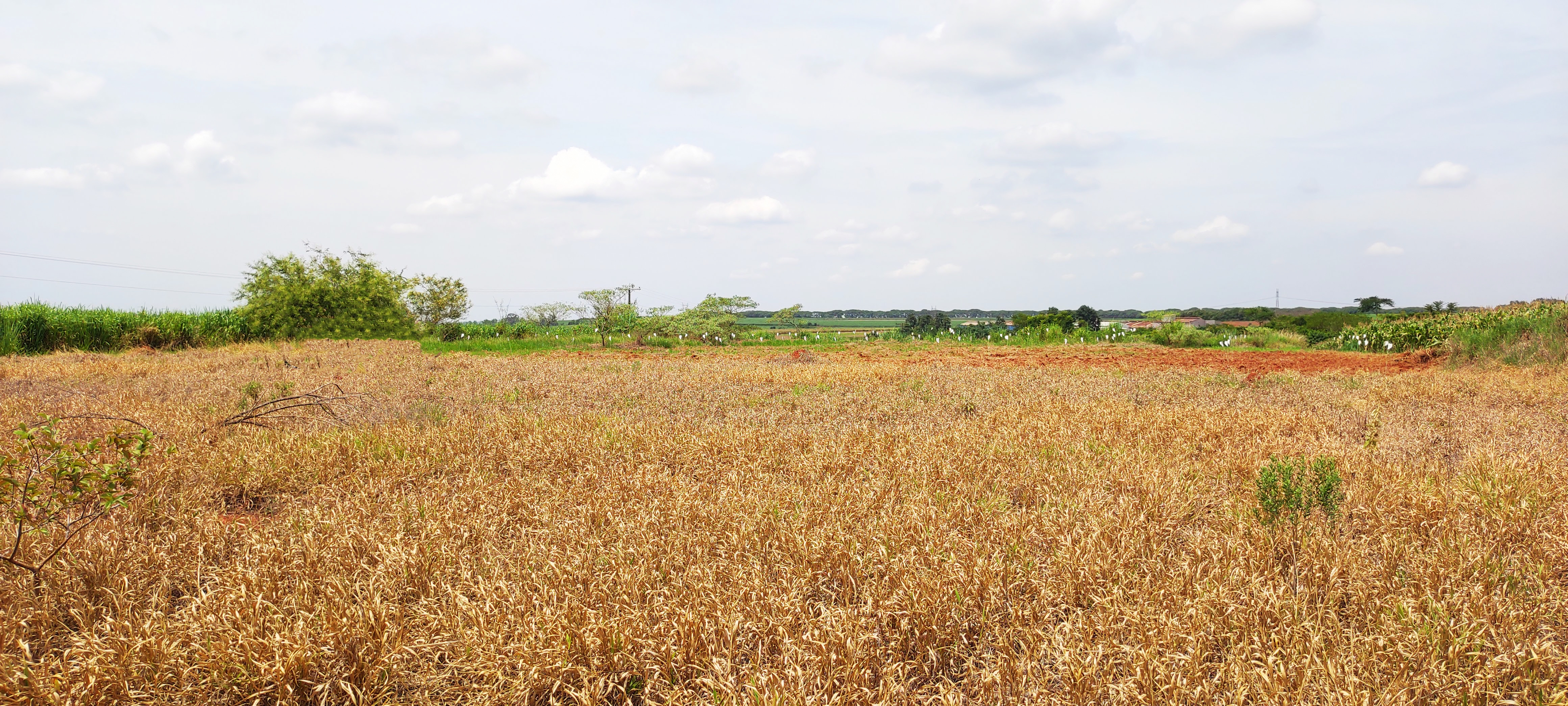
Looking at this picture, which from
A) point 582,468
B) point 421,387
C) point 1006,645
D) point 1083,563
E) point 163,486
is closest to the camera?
point 1006,645

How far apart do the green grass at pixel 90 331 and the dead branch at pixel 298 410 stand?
17.2 meters

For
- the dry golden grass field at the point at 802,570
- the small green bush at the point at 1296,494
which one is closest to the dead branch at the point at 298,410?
the dry golden grass field at the point at 802,570

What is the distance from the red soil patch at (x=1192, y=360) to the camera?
48.2ft

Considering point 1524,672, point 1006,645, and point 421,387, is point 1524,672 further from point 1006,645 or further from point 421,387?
point 421,387

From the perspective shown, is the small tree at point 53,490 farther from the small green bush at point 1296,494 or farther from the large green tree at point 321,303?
the large green tree at point 321,303

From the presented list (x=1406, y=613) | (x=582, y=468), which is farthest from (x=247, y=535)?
(x=1406, y=613)

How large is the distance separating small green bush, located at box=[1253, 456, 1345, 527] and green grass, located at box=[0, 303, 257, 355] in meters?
26.1

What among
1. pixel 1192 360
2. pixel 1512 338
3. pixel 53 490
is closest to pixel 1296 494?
pixel 53 490

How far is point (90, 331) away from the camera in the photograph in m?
21.5

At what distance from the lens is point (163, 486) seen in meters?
4.70

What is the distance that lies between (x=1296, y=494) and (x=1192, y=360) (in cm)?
1555

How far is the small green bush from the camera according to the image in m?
4.04

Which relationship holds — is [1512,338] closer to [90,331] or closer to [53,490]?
[53,490]

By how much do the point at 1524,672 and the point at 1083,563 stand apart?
144 centimetres
